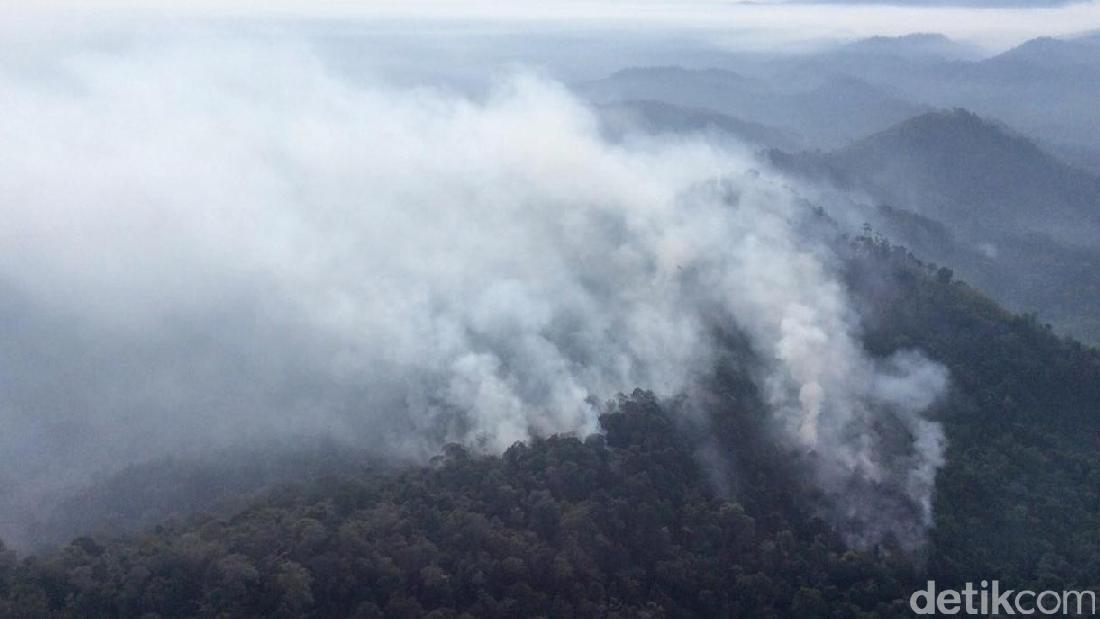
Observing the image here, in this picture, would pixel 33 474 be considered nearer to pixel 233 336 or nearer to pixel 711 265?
pixel 233 336

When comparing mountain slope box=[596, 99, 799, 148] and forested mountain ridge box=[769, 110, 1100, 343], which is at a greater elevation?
mountain slope box=[596, 99, 799, 148]

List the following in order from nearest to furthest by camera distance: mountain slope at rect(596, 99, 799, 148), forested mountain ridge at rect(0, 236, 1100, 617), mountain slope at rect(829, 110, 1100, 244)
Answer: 1. forested mountain ridge at rect(0, 236, 1100, 617)
2. mountain slope at rect(829, 110, 1100, 244)
3. mountain slope at rect(596, 99, 799, 148)

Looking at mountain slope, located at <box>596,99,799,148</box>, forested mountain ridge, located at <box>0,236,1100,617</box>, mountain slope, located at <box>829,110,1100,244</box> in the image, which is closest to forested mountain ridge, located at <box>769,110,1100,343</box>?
mountain slope, located at <box>829,110,1100,244</box>

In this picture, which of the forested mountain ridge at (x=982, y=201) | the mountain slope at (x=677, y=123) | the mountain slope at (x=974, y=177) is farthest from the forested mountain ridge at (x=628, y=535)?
the mountain slope at (x=677, y=123)

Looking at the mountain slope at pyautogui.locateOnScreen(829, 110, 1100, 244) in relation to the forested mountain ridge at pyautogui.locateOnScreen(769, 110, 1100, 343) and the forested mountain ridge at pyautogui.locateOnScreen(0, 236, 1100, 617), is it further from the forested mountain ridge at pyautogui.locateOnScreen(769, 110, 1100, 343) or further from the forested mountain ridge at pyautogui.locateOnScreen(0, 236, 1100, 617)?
the forested mountain ridge at pyautogui.locateOnScreen(0, 236, 1100, 617)

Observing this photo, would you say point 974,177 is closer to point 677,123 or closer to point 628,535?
point 677,123

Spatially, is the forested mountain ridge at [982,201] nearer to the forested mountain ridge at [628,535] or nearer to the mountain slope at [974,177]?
the mountain slope at [974,177]

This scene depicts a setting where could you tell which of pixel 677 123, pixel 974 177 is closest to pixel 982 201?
pixel 974 177

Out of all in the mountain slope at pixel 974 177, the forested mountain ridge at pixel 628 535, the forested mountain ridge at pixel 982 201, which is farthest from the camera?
the mountain slope at pixel 974 177

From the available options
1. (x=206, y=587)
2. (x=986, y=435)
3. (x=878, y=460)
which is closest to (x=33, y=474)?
(x=206, y=587)
